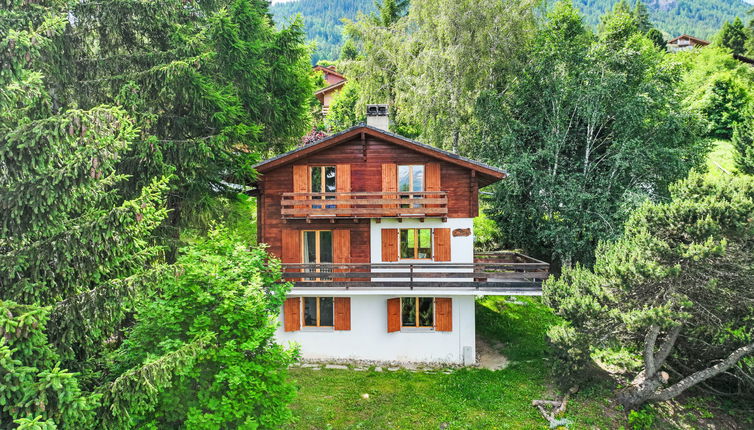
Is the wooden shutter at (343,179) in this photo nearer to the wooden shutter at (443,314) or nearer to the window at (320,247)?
the window at (320,247)

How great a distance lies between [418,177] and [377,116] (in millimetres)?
3246

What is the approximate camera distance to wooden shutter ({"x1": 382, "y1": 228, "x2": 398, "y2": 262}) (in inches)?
623

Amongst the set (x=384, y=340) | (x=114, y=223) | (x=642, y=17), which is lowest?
(x=384, y=340)

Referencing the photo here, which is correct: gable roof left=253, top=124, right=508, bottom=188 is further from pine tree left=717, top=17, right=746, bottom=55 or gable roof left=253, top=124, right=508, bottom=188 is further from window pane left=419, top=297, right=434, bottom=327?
pine tree left=717, top=17, right=746, bottom=55

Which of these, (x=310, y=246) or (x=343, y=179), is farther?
(x=310, y=246)

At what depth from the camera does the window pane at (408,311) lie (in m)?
16.0

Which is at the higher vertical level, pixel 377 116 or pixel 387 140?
pixel 377 116

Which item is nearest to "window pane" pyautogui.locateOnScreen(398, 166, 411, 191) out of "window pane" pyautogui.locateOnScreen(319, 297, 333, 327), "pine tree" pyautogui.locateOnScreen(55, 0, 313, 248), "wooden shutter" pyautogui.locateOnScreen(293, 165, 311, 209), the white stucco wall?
"wooden shutter" pyautogui.locateOnScreen(293, 165, 311, 209)

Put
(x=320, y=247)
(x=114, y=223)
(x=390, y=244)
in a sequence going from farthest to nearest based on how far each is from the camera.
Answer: (x=320, y=247), (x=390, y=244), (x=114, y=223)

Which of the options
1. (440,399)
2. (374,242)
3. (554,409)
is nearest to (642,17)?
(374,242)

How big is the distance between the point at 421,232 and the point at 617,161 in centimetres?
1100

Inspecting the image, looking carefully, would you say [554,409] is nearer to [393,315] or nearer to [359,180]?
[393,315]

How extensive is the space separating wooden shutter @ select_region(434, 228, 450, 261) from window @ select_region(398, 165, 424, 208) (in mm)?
1833

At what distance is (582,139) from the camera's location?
21391mm
